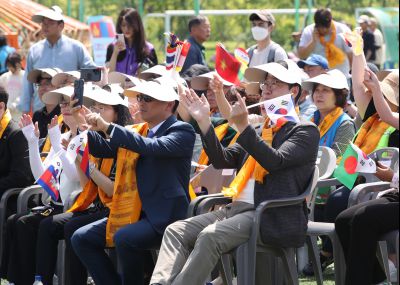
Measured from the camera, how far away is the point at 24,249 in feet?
25.8

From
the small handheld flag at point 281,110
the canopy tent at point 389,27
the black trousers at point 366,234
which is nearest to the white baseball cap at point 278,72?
the small handheld flag at point 281,110

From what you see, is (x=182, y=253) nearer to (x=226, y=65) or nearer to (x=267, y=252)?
(x=267, y=252)

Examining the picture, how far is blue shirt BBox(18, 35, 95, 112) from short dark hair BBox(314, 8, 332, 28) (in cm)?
241

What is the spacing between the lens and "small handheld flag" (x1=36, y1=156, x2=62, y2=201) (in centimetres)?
770

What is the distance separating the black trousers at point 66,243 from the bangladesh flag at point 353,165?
1.71m

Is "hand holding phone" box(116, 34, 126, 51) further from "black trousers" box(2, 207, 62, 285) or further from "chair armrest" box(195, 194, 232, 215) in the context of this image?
"chair armrest" box(195, 194, 232, 215)

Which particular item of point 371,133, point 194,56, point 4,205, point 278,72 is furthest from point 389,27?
point 278,72

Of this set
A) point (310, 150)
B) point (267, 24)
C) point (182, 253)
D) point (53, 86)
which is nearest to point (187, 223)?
point (182, 253)

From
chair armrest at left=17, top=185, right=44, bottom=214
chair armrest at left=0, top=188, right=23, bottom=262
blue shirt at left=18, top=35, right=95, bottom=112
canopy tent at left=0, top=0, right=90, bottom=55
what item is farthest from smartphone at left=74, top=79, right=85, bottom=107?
canopy tent at left=0, top=0, right=90, bottom=55

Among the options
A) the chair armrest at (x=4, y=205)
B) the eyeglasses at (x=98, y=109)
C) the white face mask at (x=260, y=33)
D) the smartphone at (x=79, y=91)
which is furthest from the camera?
the white face mask at (x=260, y=33)

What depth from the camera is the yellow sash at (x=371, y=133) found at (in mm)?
7547

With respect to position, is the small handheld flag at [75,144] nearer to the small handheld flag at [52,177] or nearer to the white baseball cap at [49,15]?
the small handheld flag at [52,177]

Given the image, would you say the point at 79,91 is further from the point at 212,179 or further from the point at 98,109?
the point at 212,179

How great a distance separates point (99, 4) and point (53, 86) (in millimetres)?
14120
